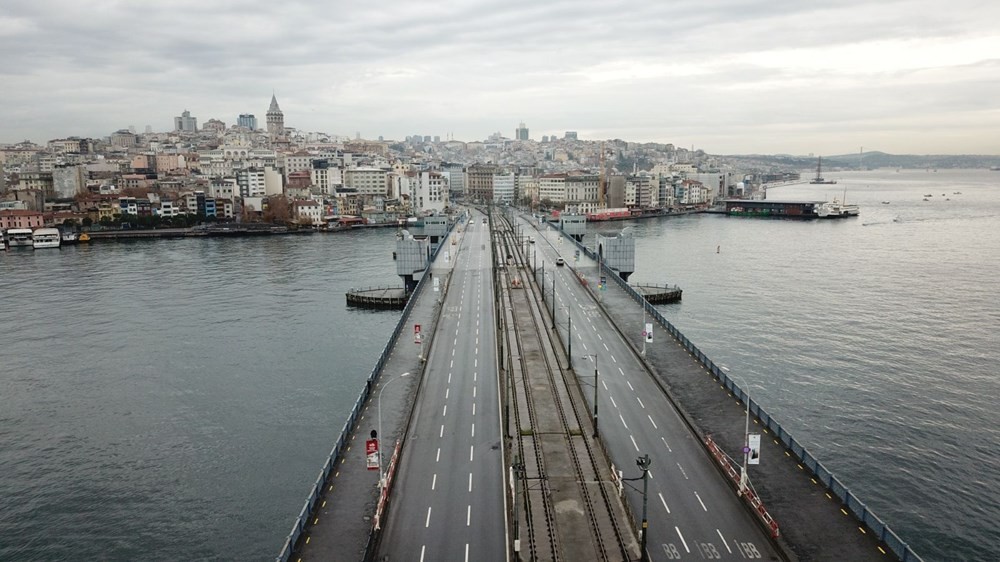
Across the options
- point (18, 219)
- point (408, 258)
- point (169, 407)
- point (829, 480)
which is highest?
point (18, 219)

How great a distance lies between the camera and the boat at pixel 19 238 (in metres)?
147

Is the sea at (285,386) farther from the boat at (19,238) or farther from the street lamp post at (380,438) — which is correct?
the boat at (19,238)

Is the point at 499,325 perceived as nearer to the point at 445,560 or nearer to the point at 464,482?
the point at 464,482

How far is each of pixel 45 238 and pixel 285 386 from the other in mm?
122494

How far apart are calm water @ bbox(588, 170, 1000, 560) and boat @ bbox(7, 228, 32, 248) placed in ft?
432

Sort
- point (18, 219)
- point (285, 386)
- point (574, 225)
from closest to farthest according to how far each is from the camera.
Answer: point (285, 386) → point (574, 225) → point (18, 219)

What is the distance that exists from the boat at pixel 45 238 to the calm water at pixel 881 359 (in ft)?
408

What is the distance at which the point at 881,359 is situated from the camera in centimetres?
6031

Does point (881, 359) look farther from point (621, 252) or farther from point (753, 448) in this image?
point (621, 252)

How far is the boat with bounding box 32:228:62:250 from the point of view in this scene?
145m

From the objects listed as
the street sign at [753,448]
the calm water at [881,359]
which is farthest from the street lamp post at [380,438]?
the calm water at [881,359]

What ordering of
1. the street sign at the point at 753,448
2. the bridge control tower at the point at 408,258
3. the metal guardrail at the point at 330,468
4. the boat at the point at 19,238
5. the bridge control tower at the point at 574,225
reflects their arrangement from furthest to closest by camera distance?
the boat at the point at 19,238, the bridge control tower at the point at 574,225, the bridge control tower at the point at 408,258, the street sign at the point at 753,448, the metal guardrail at the point at 330,468

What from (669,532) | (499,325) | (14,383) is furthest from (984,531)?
(14,383)

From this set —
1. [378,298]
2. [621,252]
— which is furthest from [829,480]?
[378,298]
